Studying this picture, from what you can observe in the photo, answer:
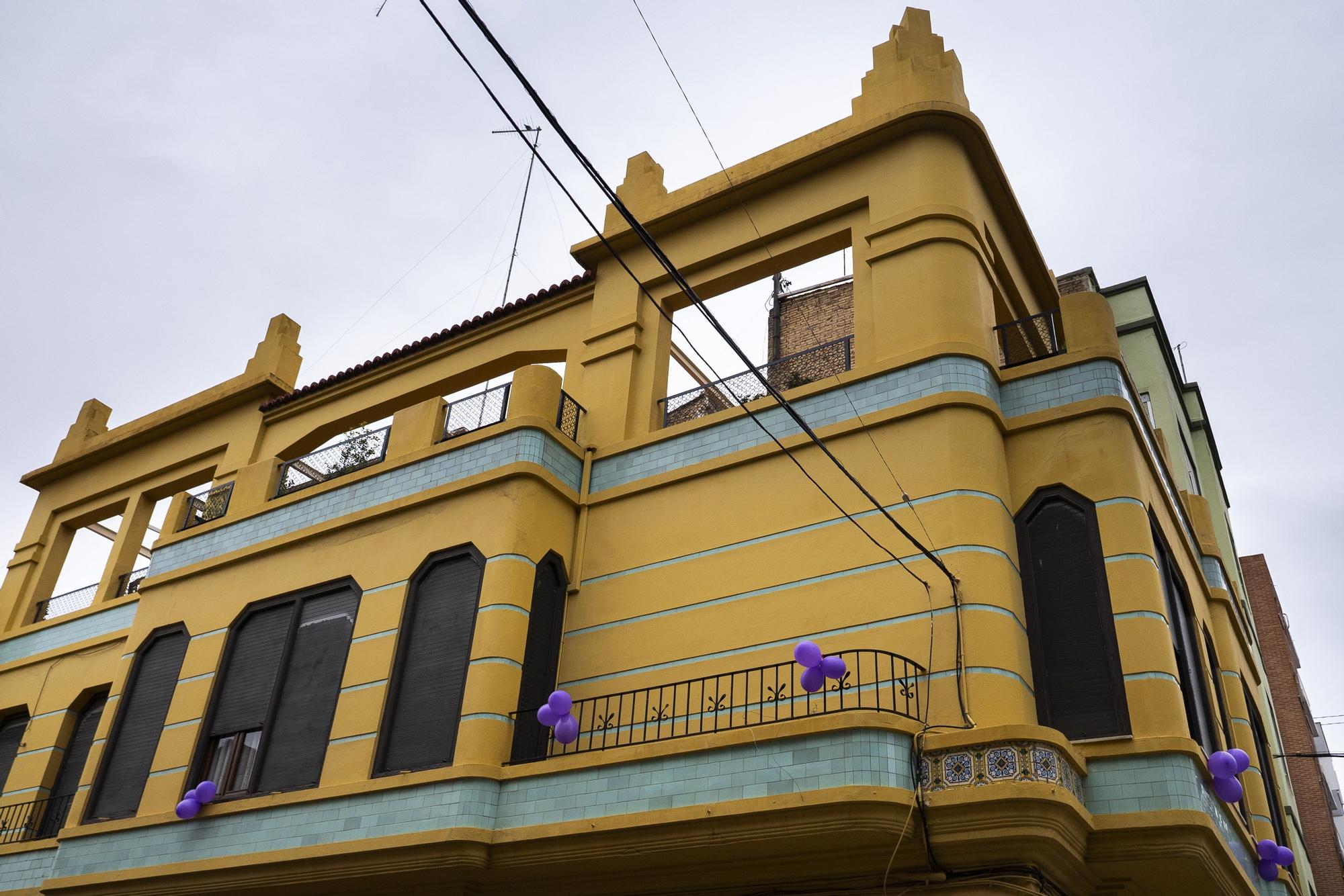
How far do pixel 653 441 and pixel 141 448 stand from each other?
12329mm

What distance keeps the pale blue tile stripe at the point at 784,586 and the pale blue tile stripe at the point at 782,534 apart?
1.78 feet

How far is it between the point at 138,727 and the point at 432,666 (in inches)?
194

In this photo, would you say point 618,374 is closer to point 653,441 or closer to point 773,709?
point 653,441

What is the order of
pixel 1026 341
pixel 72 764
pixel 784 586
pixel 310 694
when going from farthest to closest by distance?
1. pixel 72 764
2. pixel 1026 341
3. pixel 310 694
4. pixel 784 586

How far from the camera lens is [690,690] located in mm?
11164

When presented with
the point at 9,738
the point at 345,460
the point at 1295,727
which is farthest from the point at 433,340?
the point at 1295,727

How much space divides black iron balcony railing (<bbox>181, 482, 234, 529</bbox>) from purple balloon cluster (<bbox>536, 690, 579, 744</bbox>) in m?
7.91

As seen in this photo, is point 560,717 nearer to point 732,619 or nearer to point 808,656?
point 732,619

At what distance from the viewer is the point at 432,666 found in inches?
472

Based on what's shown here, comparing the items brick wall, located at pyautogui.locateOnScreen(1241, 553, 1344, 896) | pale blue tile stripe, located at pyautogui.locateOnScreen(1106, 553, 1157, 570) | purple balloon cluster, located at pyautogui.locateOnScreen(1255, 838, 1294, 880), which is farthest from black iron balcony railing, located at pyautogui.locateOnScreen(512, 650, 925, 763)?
brick wall, located at pyautogui.locateOnScreen(1241, 553, 1344, 896)

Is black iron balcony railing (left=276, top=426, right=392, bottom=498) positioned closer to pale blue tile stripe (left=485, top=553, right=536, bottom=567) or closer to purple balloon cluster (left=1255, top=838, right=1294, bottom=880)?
pale blue tile stripe (left=485, top=553, right=536, bottom=567)

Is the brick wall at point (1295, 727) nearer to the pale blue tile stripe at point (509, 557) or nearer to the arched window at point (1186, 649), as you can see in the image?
the arched window at point (1186, 649)

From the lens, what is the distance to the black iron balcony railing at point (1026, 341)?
1421cm

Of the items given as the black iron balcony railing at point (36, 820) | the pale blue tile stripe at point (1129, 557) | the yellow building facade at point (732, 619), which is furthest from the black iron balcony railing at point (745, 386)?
the black iron balcony railing at point (36, 820)
